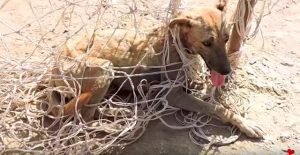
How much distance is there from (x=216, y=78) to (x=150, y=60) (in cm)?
51

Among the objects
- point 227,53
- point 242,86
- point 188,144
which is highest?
point 227,53

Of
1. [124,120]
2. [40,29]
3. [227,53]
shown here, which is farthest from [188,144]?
[40,29]

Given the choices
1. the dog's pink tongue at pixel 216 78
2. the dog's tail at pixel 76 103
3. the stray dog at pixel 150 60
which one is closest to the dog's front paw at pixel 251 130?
the stray dog at pixel 150 60

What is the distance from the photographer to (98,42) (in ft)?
13.9

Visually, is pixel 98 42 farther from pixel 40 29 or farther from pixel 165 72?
pixel 40 29

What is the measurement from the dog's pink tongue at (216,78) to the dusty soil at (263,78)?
33 centimetres

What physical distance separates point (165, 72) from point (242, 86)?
0.72m

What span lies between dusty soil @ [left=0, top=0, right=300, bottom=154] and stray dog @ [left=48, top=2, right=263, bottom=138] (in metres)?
0.18

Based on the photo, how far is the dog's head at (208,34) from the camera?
3982 mm

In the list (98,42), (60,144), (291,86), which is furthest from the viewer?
(291,86)

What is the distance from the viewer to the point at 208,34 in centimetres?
398

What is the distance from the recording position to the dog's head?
398cm

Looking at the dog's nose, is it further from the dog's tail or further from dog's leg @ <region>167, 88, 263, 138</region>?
the dog's tail

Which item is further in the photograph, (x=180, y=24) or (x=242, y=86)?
(x=242, y=86)
